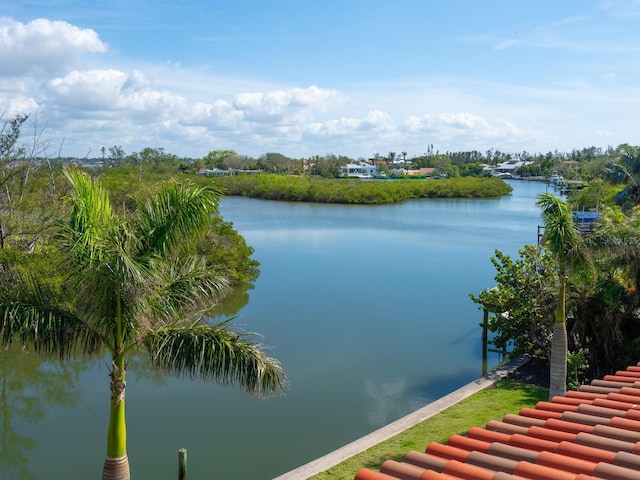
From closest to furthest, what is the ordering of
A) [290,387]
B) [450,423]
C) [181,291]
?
[181,291] → [450,423] → [290,387]

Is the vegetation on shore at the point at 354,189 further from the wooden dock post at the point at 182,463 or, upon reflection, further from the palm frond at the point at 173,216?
the palm frond at the point at 173,216

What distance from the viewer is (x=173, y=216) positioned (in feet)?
25.5

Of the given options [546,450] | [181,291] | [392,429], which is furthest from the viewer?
[392,429]

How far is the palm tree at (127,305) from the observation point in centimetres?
717

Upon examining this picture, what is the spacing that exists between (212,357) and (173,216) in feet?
5.83

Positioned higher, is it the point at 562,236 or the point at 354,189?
the point at 354,189

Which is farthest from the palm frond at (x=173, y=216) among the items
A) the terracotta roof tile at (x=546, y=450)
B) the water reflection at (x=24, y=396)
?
the water reflection at (x=24, y=396)

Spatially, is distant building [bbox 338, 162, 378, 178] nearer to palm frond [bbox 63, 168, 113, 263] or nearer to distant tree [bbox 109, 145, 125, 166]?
distant tree [bbox 109, 145, 125, 166]

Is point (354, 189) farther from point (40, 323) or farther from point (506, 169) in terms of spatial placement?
point (506, 169)

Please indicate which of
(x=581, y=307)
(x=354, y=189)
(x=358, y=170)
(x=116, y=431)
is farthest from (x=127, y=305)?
(x=358, y=170)

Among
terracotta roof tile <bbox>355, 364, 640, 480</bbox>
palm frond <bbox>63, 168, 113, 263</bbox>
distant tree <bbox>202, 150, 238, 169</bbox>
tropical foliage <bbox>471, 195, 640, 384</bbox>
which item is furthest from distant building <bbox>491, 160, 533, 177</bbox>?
terracotta roof tile <bbox>355, 364, 640, 480</bbox>

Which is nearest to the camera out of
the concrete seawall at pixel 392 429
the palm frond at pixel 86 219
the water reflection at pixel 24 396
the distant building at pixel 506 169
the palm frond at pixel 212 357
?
the palm frond at pixel 86 219

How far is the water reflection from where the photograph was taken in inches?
480

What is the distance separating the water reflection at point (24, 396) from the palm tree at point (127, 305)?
544cm
